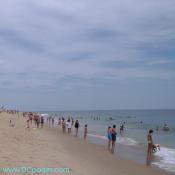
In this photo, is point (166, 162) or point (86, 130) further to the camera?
point (86, 130)

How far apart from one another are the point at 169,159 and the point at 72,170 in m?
8.60

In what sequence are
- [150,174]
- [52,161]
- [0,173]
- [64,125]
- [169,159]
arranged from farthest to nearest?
[64,125] < [169,159] < [150,174] < [52,161] < [0,173]

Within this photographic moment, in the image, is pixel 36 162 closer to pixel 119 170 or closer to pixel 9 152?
pixel 9 152

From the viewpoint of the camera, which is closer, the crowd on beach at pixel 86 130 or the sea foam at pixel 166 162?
the sea foam at pixel 166 162

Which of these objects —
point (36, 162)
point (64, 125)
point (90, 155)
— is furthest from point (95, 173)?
point (64, 125)

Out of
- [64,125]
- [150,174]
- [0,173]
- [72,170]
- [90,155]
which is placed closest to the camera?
[0,173]

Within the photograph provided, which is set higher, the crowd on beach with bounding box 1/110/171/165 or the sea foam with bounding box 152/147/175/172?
the crowd on beach with bounding box 1/110/171/165

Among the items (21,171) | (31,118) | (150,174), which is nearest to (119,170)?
(150,174)

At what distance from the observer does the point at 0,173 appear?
991 centimetres

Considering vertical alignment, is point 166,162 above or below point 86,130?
below

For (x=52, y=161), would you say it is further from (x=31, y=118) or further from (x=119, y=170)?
(x=31, y=118)

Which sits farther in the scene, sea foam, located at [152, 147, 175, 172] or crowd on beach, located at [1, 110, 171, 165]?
crowd on beach, located at [1, 110, 171, 165]

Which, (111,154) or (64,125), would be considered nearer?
(111,154)

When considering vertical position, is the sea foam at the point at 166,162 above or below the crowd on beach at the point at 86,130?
below
